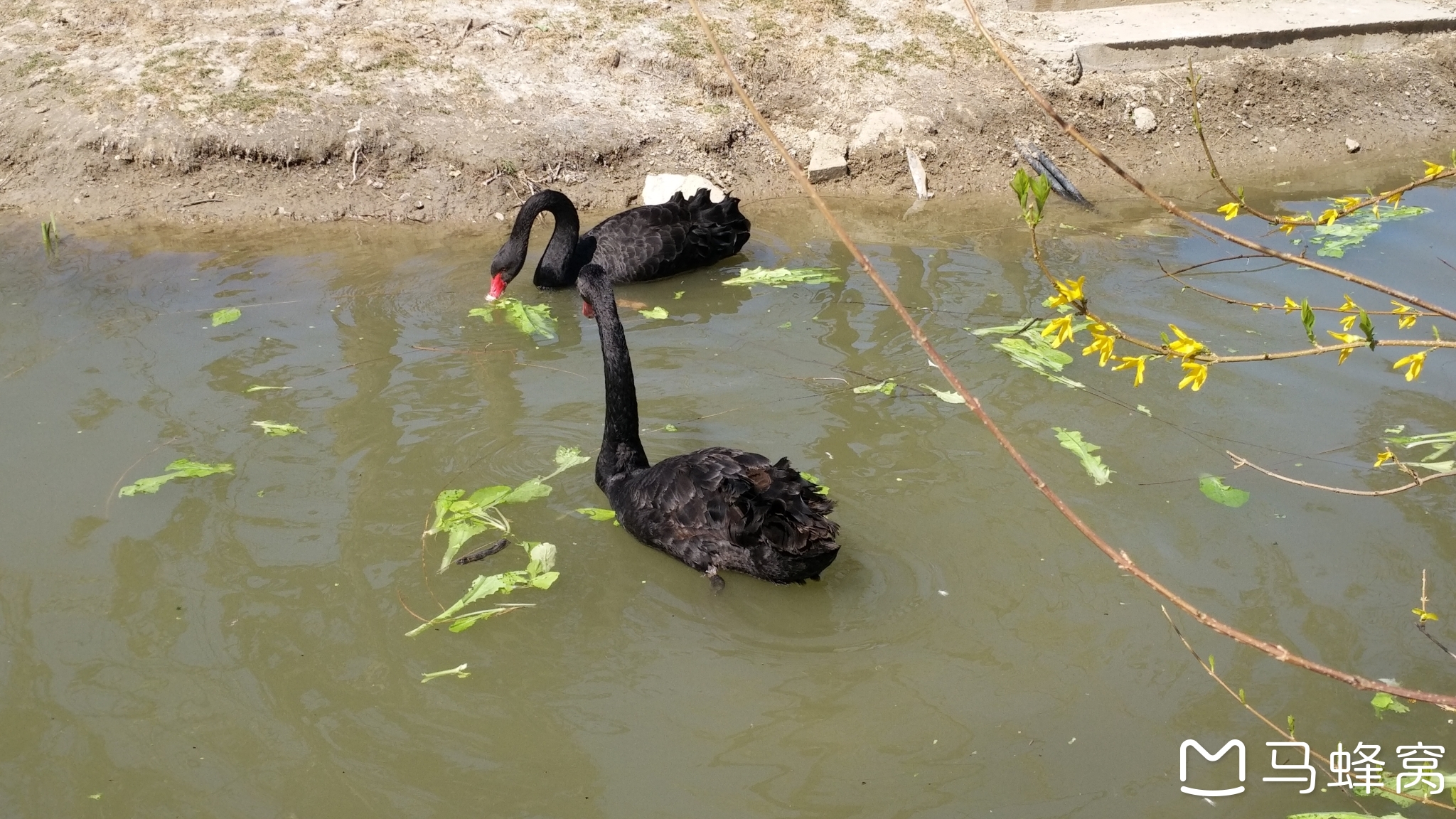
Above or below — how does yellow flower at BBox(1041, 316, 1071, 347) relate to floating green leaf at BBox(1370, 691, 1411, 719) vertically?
above

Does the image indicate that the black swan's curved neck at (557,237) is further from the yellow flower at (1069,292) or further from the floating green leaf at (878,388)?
the yellow flower at (1069,292)

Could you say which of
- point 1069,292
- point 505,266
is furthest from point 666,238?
point 1069,292

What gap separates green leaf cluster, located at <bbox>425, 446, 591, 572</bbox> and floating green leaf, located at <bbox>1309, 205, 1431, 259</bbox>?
545 cm

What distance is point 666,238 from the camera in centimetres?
729

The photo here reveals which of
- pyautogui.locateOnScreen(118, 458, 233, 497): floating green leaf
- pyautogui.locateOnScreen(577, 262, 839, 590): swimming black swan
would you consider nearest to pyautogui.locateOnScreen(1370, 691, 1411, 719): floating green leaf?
pyautogui.locateOnScreen(577, 262, 839, 590): swimming black swan

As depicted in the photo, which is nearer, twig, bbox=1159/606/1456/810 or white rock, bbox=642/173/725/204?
twig, bbox=1159/606/1456/810

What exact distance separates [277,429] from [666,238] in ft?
9.25

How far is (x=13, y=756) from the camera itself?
11.5 feet

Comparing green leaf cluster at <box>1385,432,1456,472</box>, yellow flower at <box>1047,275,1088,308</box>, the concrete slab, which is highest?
yellow flower at <box>1047,275,1088,308</box>

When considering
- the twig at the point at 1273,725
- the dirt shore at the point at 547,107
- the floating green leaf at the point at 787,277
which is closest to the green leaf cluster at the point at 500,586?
the twig at the point at 1273,725

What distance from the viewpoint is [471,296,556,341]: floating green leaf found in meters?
6.49

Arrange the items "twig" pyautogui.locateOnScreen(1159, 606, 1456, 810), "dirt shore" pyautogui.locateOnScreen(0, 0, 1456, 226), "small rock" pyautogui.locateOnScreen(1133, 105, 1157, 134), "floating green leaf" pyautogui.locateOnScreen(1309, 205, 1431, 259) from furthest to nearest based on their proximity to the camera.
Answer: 1. "small rock" pyautogui.locateOnScreen(1133, 105, 1157, 134)
2. "dirt shore" pyautogui.locateOnScreen(0, 0, 1456, 226)
3. "floating green leaf" pyautogui.locateOnScreen(1309, 205, 1431, 259)
4. "twig" pyautogui.locateOnScreen(1159, 606, 1456, 810)

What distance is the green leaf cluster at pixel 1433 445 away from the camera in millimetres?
5055

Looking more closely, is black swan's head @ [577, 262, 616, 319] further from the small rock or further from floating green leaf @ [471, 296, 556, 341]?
the small rock
